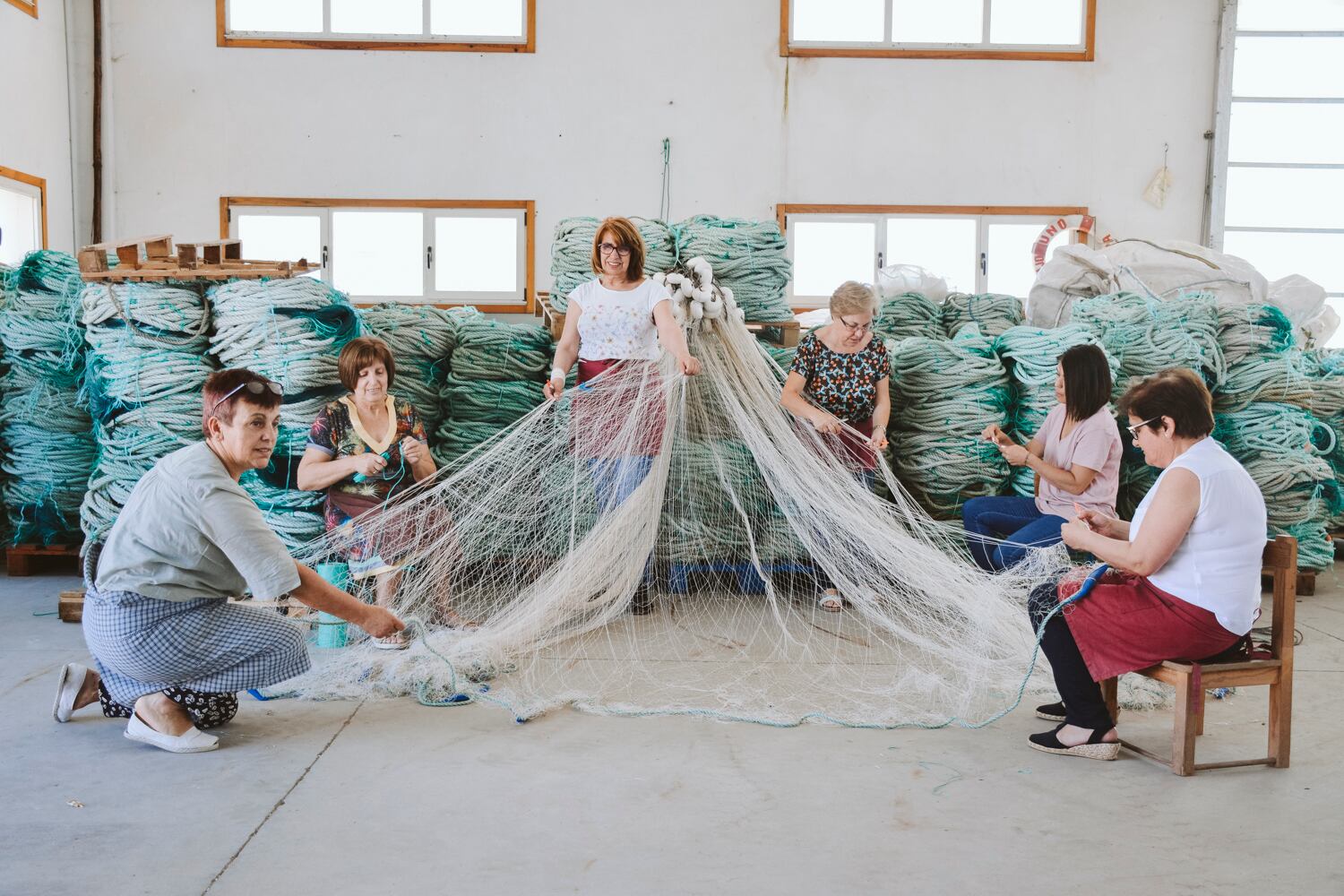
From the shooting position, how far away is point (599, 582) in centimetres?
347

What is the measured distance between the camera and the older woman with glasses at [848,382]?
12.5 ft

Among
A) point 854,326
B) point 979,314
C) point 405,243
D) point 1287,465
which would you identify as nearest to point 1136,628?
point 854,326

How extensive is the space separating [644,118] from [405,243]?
201cm

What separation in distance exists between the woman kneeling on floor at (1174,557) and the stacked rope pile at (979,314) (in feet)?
9.51

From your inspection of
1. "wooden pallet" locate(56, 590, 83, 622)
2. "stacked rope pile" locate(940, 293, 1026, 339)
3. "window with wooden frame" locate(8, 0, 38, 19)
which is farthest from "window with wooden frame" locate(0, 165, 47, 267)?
"stacked rope pile" locate(940, 293, 1026, 339)

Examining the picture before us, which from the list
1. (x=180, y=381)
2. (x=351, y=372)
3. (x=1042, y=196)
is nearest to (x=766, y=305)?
(x=351, y=372)

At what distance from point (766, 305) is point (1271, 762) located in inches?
102

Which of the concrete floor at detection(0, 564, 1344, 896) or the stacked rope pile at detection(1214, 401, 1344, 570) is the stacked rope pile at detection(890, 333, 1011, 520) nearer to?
the stacked rope pile at detection(1214, 401, 1344, 570)

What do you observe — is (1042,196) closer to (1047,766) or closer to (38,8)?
(1047,766)

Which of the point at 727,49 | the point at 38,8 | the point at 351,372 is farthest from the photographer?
the point at 727,49

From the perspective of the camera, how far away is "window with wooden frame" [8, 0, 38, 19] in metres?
6.96

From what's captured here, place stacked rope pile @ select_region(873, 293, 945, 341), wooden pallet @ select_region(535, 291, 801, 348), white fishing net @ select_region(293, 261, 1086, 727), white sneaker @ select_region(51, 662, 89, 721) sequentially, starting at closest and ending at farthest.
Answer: white sneaker @ select_region(51, 662, 89, 721) < white fishing net @ select_region(293, 261, 1086, 727) < wooden pallet @ select_region(535, 291, 801, 348) < stacked rope pile @ select_region(873, 293, 945, 341)

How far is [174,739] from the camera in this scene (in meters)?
2.51

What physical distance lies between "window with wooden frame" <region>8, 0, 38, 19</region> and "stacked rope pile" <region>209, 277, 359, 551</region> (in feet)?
15.6
